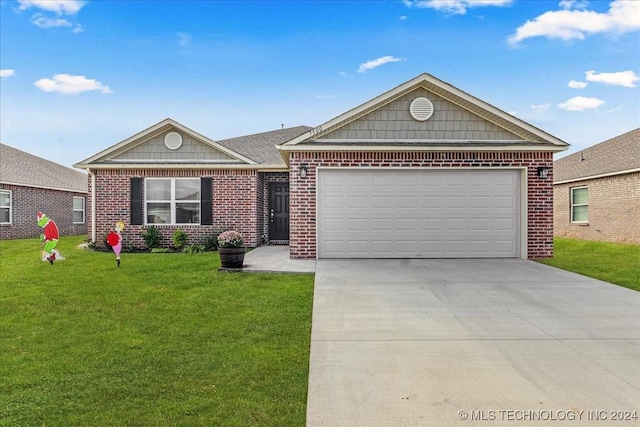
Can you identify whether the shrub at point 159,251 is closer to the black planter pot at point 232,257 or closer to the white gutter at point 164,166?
the white gutter at point 164,166

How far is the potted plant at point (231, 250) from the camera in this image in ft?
30.7

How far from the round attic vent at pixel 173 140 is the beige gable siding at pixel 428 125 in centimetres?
629

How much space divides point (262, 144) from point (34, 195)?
11.1m

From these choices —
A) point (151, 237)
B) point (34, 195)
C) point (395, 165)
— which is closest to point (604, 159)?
point (395, 165)

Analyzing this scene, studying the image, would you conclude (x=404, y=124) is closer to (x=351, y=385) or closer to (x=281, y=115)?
(x=351, y=385)

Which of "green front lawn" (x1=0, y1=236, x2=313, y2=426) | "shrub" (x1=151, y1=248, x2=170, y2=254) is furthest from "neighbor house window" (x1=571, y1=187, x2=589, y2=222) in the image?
"shrub" (x1=151, y1=248, x2=170, y2=254)

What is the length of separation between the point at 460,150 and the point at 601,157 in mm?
11958

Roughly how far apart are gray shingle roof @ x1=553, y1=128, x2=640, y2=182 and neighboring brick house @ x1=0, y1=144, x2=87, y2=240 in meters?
24.1

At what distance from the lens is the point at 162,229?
14703 mm

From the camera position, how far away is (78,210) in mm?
23953

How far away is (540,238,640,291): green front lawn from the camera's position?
30.6ft

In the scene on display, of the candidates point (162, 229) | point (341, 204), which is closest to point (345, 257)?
point (341, 204)

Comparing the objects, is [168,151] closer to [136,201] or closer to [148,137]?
[148,137]

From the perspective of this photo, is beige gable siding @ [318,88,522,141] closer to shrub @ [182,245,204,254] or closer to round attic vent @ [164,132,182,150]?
shrub @ [182,245,204,254]
